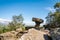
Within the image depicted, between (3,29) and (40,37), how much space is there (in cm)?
A: 1619

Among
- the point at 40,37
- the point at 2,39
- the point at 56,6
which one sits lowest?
the point at 2,39

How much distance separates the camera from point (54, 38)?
29.8ft

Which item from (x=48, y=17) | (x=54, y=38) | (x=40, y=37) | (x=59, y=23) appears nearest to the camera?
(x=54, y=38)

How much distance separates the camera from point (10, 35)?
55.4ft

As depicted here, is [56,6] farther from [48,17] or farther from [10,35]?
[10,35]

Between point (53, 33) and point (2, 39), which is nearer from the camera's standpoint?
point (53, 33)

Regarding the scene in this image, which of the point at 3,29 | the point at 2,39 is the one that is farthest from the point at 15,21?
the point at 2,39

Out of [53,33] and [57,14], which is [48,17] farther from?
[53,33]

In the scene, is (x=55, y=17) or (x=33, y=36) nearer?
(x=33, y=36)

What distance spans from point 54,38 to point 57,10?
79.6 feet

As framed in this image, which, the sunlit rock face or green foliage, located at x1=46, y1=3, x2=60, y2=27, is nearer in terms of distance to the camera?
the sunlit rock face

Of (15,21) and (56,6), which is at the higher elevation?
(56,6)

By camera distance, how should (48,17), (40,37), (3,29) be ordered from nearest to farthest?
(40,37), (3,29), (48,17)

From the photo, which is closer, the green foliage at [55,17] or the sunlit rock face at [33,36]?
the sunlit rock face at [33,36]
